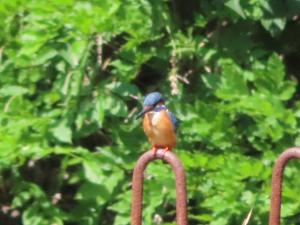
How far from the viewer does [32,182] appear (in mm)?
4531

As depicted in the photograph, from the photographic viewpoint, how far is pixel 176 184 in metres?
2.67

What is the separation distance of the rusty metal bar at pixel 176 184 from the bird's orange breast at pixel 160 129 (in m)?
0.37

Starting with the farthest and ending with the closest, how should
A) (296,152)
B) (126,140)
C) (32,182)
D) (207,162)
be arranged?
(32,182) → (126,140) → (207,162) → (296,152)

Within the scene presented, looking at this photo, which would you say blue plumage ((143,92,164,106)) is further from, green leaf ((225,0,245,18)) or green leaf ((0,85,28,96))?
green leaf ((0,85,28,96))

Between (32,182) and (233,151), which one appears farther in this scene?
(32,182)

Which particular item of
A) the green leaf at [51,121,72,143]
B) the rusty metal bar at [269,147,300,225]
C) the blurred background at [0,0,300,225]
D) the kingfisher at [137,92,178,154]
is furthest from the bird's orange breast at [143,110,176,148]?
the green leaf at [51,121,72,143]

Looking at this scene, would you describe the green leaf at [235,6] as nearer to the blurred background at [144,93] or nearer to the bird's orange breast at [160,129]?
the blurred background at [144,93]

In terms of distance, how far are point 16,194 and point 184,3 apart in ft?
3.53

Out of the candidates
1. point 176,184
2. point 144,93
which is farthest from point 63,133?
point 176,184

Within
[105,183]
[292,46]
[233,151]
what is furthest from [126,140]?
[292,46]

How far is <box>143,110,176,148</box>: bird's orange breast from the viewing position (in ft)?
10.3

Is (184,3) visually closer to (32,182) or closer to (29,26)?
(29,26)

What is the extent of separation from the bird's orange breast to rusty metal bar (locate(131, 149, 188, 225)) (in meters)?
0.37

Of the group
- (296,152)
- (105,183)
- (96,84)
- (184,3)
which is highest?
(184,3)
